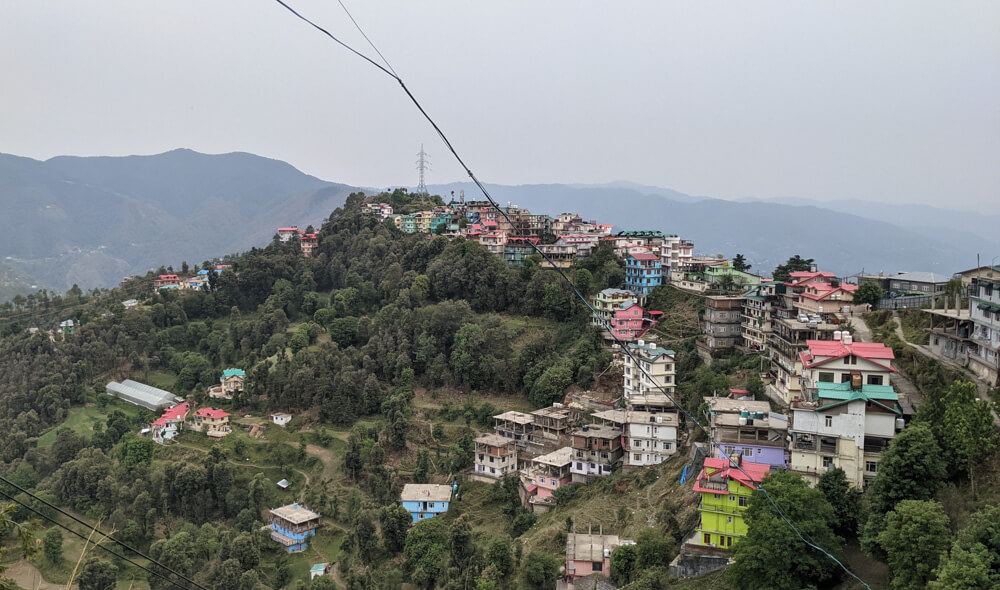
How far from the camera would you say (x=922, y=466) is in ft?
31.2

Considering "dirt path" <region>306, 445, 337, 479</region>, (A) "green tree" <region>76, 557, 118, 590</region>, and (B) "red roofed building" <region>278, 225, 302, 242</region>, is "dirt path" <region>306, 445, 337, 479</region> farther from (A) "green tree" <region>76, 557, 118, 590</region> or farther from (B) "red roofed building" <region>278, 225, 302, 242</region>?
(B) "red roofed building" <region>278, 225, 302, 242</region>

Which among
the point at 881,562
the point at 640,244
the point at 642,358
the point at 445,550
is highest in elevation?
the point at 640,244

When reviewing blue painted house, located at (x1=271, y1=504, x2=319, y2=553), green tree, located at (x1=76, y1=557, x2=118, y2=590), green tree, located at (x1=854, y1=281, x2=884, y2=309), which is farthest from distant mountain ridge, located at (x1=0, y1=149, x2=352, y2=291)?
green tree, located at (x1=854, y1=281, x2=884, y2=309)

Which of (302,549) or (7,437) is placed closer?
(302,549)

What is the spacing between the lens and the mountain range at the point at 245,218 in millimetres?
67250

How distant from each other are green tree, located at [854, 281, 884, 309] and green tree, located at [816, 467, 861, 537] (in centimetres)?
772

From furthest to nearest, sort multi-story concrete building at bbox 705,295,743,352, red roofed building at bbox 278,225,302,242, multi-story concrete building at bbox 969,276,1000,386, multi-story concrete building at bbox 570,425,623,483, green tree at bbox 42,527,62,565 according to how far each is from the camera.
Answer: red roofed building at bbox 278,225,302,242 → multi-story concrete building at bbox 705,295,743,352 → green tree at bbox 42,527,62,565 → multi-story concrete building at bbox 570,425,623,483 → multi-story concrete building at bbox 969,276,1000,386

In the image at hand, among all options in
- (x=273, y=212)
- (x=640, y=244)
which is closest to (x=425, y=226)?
(x=640, y=244)

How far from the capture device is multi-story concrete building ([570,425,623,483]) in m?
17.0

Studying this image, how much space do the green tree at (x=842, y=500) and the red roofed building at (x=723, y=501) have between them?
1.02 meters

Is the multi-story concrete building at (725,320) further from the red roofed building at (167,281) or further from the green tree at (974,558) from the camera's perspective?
the red roofed building at (167,281)

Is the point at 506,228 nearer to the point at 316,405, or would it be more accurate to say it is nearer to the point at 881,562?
the point at 316,405

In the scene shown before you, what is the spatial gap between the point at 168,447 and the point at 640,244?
816 inches

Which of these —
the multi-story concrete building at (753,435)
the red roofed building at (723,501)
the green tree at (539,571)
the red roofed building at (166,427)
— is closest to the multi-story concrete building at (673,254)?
the multi-story concrete building at (753,435)
